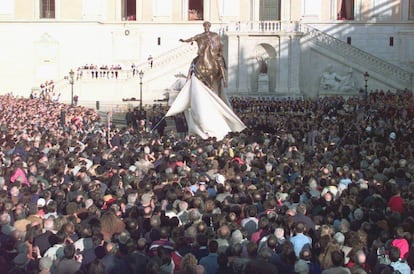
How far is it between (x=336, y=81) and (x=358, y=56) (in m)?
2.13

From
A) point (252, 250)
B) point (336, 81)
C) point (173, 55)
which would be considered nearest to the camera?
point (252, 250)

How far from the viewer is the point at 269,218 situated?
37.8ft

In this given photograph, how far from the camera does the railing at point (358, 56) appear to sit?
45.0 meters

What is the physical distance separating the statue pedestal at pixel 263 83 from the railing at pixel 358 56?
3.75 m

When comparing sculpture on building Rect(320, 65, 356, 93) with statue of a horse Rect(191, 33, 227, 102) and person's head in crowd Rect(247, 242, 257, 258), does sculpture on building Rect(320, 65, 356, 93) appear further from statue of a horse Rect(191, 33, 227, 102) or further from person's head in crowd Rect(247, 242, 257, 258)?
person's head in crowd Rect(247, 242, 257, 258)

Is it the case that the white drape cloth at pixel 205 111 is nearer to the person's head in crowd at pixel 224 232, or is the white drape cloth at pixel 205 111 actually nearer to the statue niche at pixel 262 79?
Result: the person's head in crowd at pixel 224 232

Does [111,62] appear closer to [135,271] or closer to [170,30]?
[170,30]

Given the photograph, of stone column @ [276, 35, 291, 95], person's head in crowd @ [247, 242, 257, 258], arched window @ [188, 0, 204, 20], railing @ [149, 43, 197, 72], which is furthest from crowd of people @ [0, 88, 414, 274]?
arched window @ [188, 0, 204, 20]

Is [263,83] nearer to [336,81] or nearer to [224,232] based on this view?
[336,81]

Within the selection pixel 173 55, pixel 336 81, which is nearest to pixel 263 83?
pixel 336 81

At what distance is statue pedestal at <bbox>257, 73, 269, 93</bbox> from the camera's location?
4616cm

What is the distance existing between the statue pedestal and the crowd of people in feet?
77.4

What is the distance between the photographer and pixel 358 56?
4559 cm

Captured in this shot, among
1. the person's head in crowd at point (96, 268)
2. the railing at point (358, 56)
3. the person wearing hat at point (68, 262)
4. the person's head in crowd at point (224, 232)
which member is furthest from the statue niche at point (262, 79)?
the person's head in crowd at point (96, 268)
